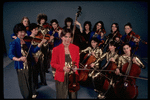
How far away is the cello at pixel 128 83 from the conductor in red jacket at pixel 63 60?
2.79ft

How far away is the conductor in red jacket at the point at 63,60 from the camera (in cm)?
140

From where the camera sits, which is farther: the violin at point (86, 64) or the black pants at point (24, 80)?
the violin at point (86, 64)

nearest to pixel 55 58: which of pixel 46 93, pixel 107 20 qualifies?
pixel 46 93

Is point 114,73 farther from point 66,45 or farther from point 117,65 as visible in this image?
point 66,45

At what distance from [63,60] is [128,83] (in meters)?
1.20

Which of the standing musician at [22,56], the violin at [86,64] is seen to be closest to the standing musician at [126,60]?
the violin at [86,64]

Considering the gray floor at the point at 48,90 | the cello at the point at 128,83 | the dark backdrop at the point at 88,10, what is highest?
the dark backdrop at the point at 88,10

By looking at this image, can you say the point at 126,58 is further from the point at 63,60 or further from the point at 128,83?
the point at 63,60

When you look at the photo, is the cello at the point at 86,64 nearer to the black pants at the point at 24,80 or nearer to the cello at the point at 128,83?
the cello at the point at 128,83

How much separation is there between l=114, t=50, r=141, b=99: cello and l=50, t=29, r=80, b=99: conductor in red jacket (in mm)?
849

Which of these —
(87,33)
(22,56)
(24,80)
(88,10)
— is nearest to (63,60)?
(22,56)

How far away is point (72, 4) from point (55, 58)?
111 inches

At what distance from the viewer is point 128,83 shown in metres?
1.63

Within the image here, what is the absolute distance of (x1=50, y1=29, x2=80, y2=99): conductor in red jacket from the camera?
4.58 ft
